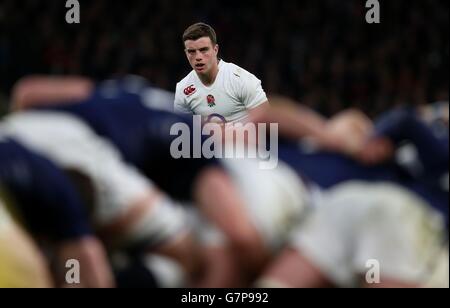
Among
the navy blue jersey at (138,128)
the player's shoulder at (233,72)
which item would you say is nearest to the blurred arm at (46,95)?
the navy blue jersey at (138,128)

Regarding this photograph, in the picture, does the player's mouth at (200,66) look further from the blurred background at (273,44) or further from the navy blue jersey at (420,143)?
the blurred background at (273,44)

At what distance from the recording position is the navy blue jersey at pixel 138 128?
160 centimetres

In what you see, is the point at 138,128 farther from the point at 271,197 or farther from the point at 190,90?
the point at 271,197

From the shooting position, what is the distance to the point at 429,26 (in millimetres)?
4262

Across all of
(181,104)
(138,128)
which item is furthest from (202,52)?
(138,128)

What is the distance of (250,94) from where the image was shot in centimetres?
177

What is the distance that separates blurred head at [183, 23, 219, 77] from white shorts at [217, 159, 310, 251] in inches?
7.8

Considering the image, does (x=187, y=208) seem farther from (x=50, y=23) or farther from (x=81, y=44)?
(x=50, y=23)

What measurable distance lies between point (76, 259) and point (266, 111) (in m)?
0.62

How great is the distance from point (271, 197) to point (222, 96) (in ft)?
0.76
